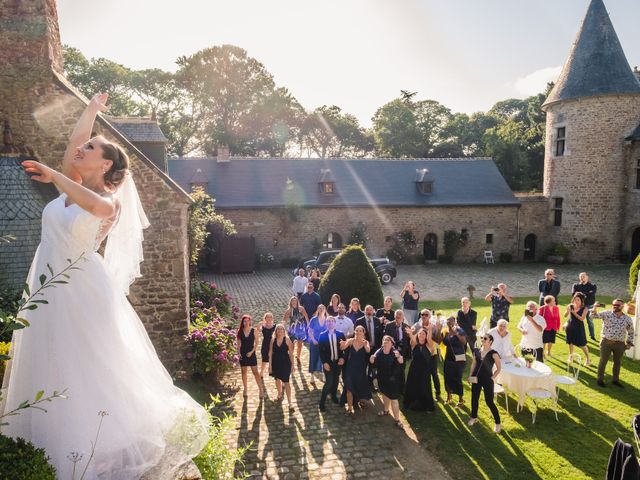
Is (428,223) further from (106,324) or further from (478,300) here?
(106,324)

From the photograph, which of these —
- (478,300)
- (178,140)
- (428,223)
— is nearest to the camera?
(478,300)

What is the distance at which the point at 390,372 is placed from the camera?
25.2 feet

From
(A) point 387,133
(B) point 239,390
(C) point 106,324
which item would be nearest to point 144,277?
(B) point 239,390

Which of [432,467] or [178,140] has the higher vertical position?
[178,140]

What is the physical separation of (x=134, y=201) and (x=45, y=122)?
599cm

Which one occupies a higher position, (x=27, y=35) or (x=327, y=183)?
(x=27, y=35)

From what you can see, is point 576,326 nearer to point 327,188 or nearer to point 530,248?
point 327,188

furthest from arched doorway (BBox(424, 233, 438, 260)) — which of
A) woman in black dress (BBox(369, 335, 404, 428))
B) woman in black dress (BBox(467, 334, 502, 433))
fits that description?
woman in black dress (BBox(369, 335, 404, 428))

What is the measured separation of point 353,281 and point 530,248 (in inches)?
823

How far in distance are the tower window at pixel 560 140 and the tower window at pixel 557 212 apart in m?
2.89

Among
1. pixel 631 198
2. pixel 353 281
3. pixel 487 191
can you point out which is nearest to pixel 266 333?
pixel 353 281

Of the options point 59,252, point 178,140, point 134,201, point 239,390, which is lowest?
point 239,390

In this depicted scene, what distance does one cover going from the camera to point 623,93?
936 inches

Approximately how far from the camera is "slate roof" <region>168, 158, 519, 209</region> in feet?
86.7
